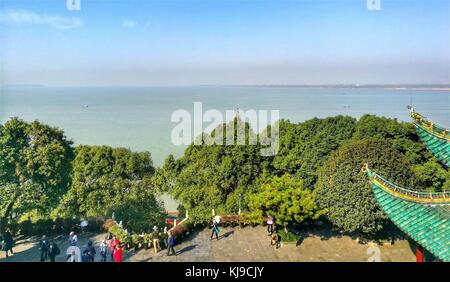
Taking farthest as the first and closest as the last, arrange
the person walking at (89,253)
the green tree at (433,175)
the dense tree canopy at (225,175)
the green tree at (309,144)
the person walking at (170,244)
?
the green tree at (309,144)
the green tree at (433,175)
the dense tree canopy at (225,175)
the person walking at (170,244)
the person walking at (89,253)

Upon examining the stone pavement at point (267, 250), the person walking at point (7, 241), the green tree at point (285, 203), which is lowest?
the stone pavement at point (267, 250)

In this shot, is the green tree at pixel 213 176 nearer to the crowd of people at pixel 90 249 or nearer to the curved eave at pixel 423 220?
the crowd of people at pixel 90 249

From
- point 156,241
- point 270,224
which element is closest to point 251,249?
point 270,224

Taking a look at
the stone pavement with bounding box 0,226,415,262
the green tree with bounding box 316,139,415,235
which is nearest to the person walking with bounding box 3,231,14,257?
the stone pavement with bounding box 0,226,415,262

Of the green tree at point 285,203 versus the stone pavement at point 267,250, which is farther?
the green tree at point 285,203

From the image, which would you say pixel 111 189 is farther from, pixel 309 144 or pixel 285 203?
pixel 309 144

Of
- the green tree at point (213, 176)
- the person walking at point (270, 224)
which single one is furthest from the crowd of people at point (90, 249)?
the green tree at point (213, 176)

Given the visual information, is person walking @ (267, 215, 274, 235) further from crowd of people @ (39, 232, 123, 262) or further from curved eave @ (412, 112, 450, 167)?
curved eave @ (412, 112, 450, 167)
